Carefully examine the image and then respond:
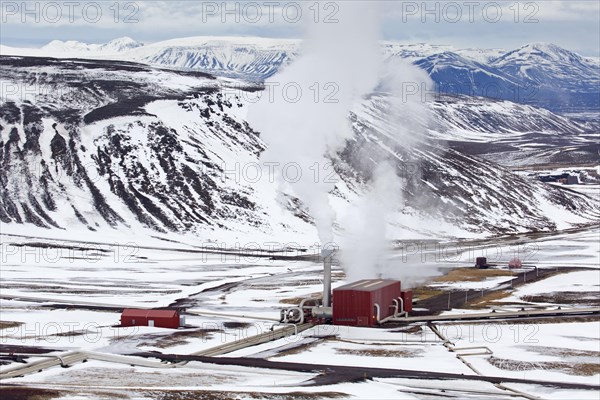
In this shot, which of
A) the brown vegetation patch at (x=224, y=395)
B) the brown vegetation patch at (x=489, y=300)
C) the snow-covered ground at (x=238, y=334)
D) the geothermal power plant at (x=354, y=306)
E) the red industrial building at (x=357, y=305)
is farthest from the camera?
the brown vegetation patch at (x=489, y=300)

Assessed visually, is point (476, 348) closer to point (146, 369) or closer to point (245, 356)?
point (245, 356)

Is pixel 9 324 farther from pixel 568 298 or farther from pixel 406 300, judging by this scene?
pixel 568 298

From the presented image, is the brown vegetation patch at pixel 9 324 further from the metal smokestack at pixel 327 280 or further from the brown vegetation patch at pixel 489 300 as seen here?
the brown vegetation patch at pixel 489 300

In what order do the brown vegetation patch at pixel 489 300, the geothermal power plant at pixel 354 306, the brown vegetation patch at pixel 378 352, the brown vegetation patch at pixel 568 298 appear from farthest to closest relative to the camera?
the brown vegetation patch at pixel 568 298
the brown vegetation patch at pixel 489 300
the geothermal power plant at pixel 354 306
the brown vegetation patch at pixel 378 352

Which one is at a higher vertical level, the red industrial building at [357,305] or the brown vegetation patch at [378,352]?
the red industrial building at [357,305]

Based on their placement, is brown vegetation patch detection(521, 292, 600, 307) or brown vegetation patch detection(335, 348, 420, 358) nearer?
brown vegetation patch detection(335, 348, 420, 358)

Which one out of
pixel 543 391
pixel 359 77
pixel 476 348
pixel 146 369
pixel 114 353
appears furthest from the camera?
pixel 359 77

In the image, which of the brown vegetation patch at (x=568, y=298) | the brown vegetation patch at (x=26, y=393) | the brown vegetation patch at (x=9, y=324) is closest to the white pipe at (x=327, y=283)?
the brown vegetation patch at (x=568, y=298)

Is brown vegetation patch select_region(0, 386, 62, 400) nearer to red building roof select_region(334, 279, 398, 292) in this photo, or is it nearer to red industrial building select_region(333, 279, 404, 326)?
red industrial building select_region(333, 279, 404, 326)

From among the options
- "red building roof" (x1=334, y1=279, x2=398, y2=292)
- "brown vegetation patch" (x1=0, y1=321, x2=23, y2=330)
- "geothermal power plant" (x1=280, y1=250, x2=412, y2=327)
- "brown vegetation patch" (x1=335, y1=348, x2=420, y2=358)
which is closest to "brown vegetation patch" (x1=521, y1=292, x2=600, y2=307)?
"red building roof" (x1=334, y1=279, x2=398, y2=292)

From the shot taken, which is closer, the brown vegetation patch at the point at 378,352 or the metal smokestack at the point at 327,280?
the brown vegetation patch at the point at 378,352

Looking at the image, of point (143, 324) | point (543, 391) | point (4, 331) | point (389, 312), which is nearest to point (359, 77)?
point (389, 312)
